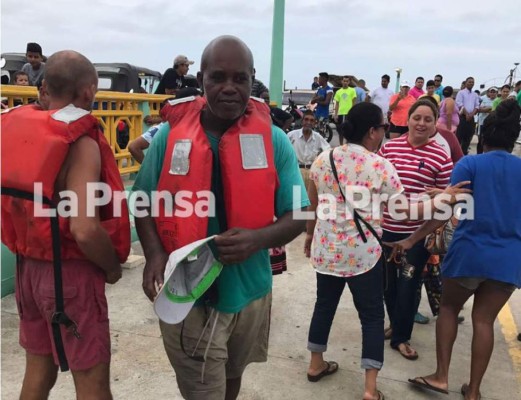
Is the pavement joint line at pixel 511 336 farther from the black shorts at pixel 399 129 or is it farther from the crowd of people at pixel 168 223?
the black shorts at pixel 399 129

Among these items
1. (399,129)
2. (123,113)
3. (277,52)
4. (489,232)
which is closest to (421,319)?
(489,232)

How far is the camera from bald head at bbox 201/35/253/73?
1.88 metres

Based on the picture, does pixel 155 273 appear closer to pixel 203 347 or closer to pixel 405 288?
pixel 203 347

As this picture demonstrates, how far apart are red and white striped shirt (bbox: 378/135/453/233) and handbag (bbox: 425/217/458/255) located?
0.44 feet

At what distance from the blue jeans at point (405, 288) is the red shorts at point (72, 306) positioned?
1.95m

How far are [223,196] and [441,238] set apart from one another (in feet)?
5.68

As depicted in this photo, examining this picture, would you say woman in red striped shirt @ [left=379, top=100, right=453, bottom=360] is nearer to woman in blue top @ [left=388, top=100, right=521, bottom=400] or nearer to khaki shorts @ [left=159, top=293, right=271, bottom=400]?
woman in blue top @ [left=388, top=100, right=521, bottom=400]

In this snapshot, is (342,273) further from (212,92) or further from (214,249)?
(212,92)

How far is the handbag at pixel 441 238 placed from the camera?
288 centimetres

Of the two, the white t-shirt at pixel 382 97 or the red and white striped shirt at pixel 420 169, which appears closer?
the red and white striped shirt at pixel 420 169

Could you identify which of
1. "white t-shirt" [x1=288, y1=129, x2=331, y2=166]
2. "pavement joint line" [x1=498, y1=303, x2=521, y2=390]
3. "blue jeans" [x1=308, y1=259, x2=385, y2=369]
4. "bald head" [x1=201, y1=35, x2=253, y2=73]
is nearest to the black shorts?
"white t-shirt" [x1=288, y1=129, x2=331, y2=166]

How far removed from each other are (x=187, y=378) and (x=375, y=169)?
56.7 inches

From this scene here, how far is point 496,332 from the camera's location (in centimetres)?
386

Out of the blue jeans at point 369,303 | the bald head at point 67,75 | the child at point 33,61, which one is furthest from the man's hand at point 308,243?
the child at point 33,61
